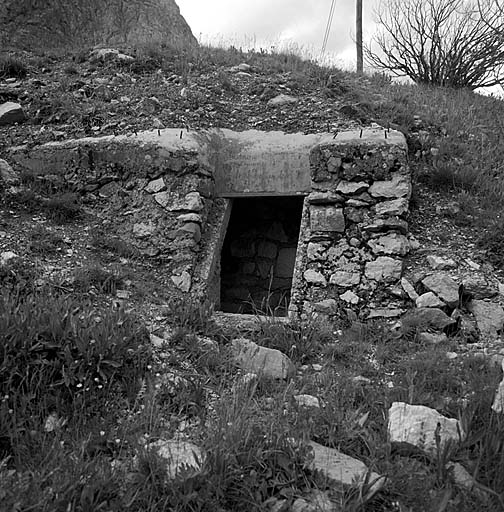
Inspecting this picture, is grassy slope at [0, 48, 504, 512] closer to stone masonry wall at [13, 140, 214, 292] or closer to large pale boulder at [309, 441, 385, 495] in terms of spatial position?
large pale boulder at [309, 441, 385, 495]

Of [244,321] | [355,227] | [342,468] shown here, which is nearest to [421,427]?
[342,468]

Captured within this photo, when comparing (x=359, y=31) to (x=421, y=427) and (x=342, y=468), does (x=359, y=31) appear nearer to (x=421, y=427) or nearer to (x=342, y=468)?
(x=421, y=427)

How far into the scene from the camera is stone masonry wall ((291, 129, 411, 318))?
4.04m

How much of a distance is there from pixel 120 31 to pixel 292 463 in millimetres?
9010

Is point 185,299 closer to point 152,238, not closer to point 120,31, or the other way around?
point 152,238

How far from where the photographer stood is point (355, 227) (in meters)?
4.41

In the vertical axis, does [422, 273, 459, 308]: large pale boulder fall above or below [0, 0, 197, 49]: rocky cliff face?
below

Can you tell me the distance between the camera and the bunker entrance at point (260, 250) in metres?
5.57

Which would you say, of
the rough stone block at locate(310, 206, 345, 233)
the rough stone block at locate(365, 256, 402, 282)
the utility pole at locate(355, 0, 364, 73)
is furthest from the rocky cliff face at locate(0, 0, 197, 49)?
the rough stone block at locate(365, 256, 402, 282)

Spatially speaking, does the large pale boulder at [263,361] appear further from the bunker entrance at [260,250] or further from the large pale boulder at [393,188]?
the bunker entrance at [260,250]

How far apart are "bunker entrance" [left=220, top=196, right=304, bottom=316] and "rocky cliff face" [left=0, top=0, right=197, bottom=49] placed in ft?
11.1

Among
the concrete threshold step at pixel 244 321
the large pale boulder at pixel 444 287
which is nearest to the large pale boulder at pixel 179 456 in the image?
the concrete threshold step at pixel 244 321

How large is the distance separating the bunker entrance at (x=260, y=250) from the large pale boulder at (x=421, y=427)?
3.31m

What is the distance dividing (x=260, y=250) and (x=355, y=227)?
1.47 metres
